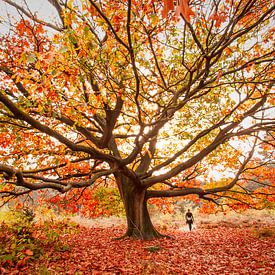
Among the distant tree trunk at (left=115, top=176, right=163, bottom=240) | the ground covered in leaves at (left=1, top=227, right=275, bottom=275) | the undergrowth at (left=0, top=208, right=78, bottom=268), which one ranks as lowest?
the ground covered in leaves at (left=1, top=227, right=275, bottom=275)

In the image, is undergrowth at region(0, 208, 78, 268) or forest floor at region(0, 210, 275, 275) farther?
forest floor at region(0, 210, 275, 275)

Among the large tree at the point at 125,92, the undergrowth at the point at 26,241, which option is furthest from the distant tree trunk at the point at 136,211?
the undergrowth at the point at 26,241

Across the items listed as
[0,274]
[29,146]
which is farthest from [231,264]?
[29,146]

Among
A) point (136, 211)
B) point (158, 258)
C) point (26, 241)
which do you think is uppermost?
point (136, 211)

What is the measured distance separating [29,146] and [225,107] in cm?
775

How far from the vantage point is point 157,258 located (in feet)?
23.4

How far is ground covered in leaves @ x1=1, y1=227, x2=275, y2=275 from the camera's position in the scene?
19.0ft

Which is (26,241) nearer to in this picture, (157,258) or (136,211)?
(157,258)

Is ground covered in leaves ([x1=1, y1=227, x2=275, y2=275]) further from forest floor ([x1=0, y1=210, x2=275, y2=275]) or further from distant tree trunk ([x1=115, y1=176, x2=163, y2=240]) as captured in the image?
distant tree trunk ([x1=115, y1=176, x2=163, y2=240])

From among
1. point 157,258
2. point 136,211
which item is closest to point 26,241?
point 157,258

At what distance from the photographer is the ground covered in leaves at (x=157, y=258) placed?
5777 mm

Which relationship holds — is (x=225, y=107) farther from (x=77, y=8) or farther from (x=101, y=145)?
(x=77, y=8)

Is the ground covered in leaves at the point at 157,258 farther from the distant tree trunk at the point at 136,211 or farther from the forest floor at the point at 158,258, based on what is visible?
the distant tree trunk at the point at 136,211

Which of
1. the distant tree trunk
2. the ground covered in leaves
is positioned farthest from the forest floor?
the distant tree trunk
